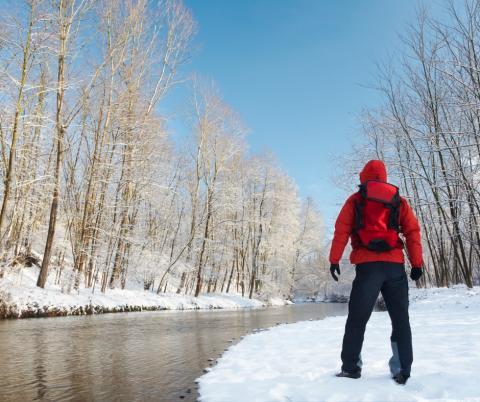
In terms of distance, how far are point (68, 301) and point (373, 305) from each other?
1337 centimetres

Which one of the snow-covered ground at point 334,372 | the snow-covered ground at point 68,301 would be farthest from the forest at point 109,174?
the snow-covered ground at point 334,372

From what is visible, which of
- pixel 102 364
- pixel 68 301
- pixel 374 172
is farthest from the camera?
pixel 68 301

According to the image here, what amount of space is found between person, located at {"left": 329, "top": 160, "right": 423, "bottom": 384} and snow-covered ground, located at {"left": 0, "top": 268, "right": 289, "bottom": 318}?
11.6m

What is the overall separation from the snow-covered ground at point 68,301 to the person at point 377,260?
38.0 ft

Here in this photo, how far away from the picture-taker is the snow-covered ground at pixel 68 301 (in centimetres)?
1197

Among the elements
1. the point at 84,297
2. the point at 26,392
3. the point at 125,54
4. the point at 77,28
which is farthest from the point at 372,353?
the point at 125,54

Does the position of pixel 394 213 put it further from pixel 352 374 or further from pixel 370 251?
pixel 352 374

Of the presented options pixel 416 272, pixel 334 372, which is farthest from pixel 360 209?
pixel 334 372

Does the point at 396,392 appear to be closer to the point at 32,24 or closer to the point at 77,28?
the point at 32,24

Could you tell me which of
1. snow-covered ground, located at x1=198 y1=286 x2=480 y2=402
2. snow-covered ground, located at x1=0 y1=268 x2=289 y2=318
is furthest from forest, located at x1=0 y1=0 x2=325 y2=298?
snow-covered ground, located at x1=198 y1=286 x2=480 y2=402

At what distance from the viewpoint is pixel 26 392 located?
3.66 m

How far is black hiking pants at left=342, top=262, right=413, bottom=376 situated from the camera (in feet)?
11.8

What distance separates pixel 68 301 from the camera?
46.7ft

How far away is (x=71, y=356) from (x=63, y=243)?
14.7m
